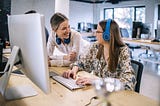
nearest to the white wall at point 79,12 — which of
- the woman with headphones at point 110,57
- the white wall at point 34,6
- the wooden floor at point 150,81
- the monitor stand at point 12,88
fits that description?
the white wall at point 34,6

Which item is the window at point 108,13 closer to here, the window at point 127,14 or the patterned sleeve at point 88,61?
the window at point 127,14

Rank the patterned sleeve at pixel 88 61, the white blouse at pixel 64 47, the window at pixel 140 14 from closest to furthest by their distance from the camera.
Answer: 1. the patterned sleeve at pixel 88 61
2. the white blouse at pixel 64 47
3. the window at pixel 140 14

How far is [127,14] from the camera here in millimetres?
10305

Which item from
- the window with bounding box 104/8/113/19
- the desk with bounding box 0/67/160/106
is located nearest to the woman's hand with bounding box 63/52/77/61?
the desk with bounding box 0/67/160/106

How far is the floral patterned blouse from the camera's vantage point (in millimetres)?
1438

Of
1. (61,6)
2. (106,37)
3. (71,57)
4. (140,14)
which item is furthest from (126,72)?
(140,14)

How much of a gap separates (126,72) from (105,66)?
0.99 ft

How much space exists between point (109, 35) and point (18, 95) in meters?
0.85

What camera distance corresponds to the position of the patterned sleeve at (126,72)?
1400 millimetres

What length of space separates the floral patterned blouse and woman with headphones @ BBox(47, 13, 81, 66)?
0.25 metres

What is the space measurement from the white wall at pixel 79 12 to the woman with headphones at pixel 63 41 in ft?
26.0

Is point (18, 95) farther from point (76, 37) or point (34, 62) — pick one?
point (76, 37)

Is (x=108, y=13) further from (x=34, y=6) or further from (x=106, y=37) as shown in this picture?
(x=106, y=37)

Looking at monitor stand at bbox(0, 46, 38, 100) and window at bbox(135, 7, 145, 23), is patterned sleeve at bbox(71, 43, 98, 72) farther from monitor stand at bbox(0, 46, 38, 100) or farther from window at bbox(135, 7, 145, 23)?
window at bbox(135, 7, 145, 23)
